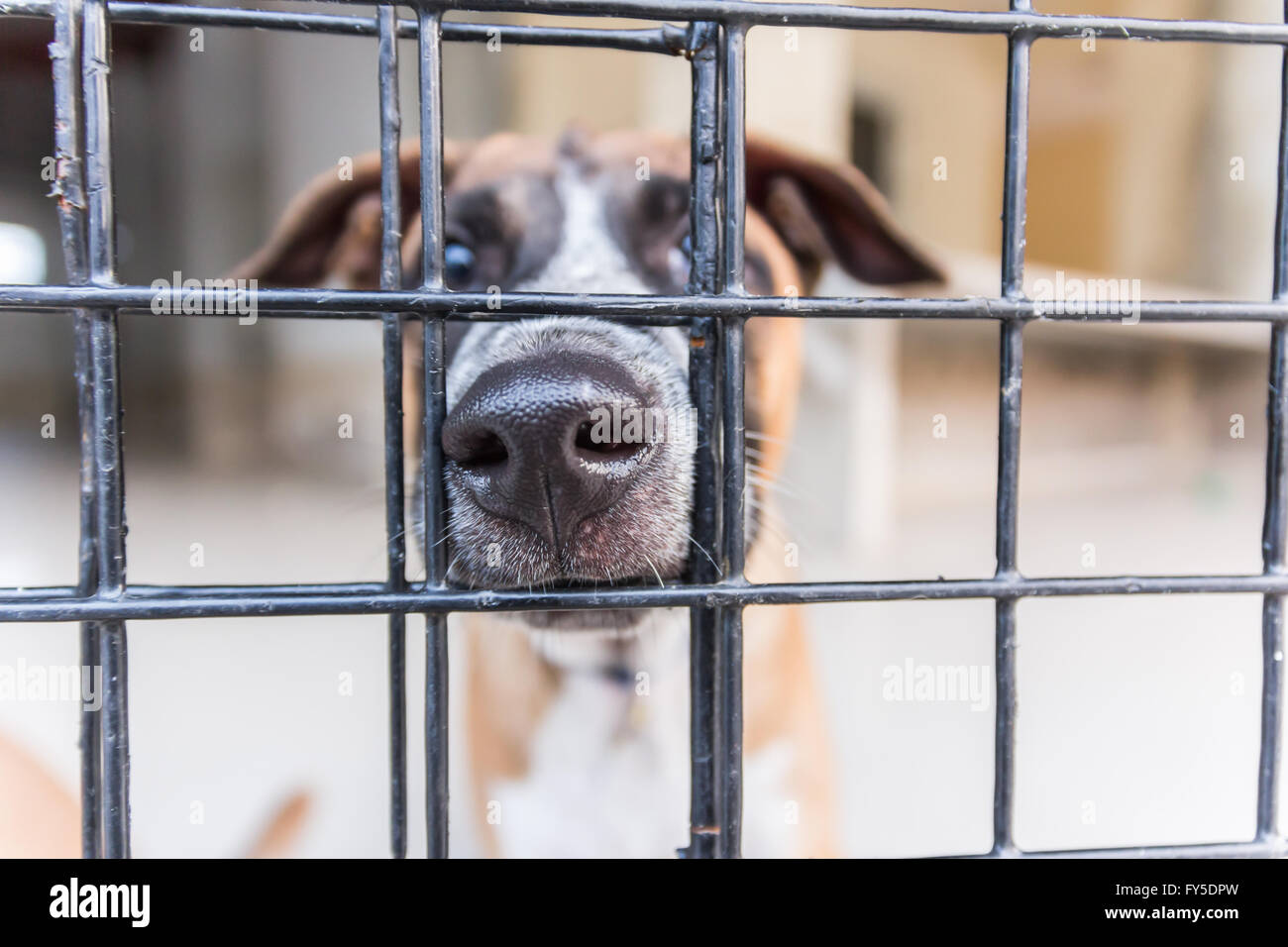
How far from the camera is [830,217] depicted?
1633mm

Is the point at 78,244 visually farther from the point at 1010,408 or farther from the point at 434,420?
the point at 1010,408

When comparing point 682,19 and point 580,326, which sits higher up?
point 682,19

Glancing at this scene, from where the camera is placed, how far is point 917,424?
4.89 m

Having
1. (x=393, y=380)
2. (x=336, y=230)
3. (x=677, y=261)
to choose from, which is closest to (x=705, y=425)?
(x=393, y=380)

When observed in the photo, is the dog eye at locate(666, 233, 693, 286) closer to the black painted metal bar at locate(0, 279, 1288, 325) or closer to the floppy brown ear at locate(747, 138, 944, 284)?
the floppy brown ear at locate(747, 138, 944, 284)

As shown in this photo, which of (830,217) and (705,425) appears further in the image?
(830,217)

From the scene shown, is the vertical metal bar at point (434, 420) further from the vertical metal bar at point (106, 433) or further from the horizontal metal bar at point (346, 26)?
the vertical metal bar at point (106, 433)

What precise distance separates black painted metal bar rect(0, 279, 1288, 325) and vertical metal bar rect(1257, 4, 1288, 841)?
8 centimetres

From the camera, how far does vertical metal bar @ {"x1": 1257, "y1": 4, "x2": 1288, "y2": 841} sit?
771 millimetres

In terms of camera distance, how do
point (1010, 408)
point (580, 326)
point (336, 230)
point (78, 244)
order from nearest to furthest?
1. point (78, 244)
2. point (1010, 408)
3. point (580, 326)
4. point (336, 230)

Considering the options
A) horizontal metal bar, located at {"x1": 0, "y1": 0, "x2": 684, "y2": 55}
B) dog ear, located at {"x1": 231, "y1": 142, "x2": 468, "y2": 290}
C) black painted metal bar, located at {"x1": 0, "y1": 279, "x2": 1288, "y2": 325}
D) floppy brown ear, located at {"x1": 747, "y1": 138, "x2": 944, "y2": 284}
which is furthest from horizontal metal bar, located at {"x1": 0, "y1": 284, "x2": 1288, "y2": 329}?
floppy brown ear, located at {"x1": 747, "y1": 138, "x2": 944, "y2": 284}

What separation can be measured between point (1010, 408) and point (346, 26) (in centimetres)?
66
